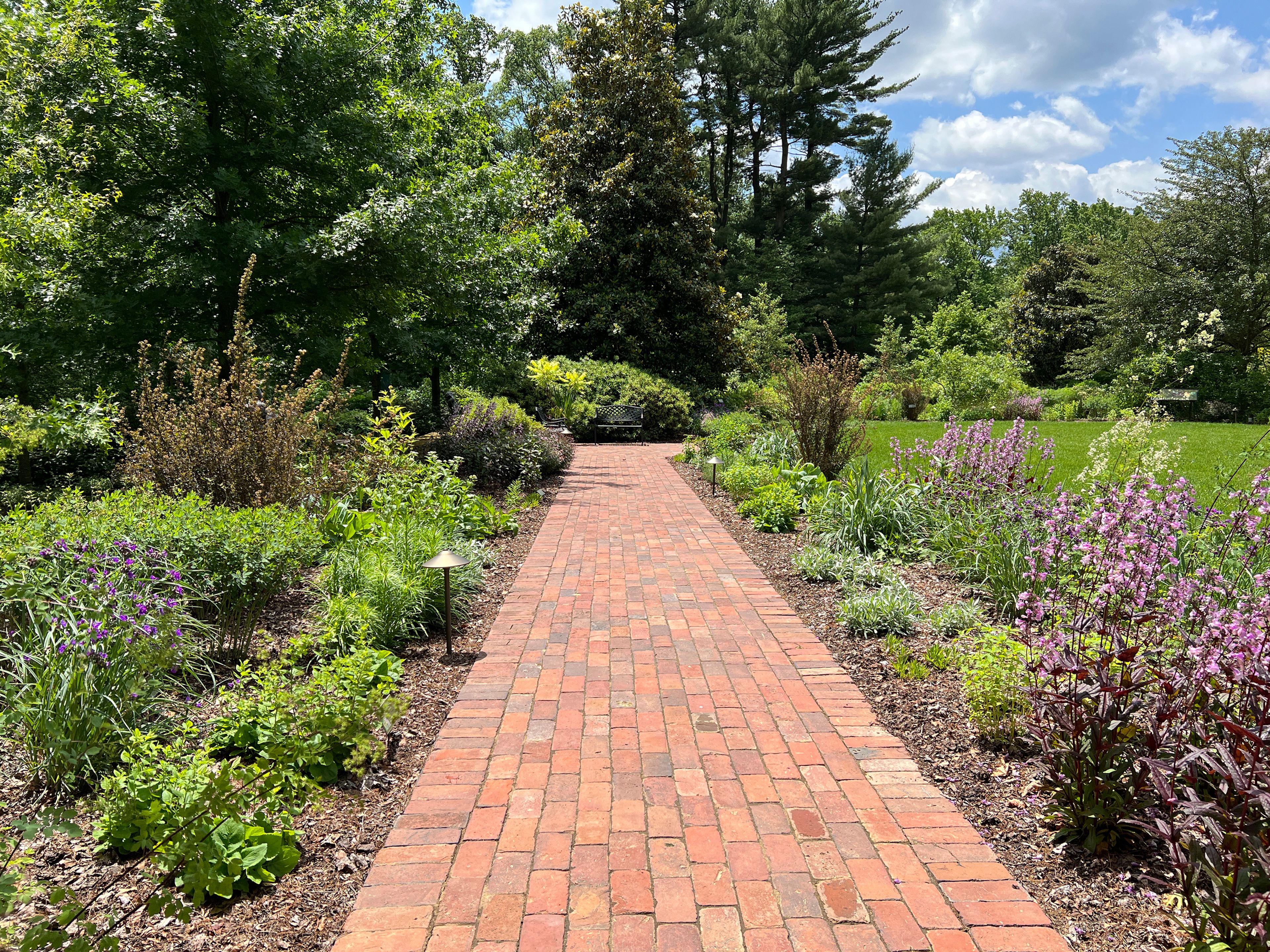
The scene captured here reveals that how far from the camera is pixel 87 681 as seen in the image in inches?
103

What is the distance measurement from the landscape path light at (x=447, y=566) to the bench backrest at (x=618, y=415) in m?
12.0

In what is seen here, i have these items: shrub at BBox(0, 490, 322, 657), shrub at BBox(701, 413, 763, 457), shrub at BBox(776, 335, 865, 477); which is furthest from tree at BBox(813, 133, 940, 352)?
shrub at BBox(0, 490, 322, 657)

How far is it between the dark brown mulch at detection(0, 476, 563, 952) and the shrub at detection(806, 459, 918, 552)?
360 cm

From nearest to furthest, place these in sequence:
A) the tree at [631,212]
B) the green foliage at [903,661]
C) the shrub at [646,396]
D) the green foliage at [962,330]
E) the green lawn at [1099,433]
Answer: the green foliage at [903,661]
the green lawn at [1099,433]
the shrub at [646,396]
the tree at [631,212]
the green foliage at [962,330]

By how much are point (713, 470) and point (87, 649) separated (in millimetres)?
6988

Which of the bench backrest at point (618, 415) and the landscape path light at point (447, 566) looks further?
the bench backrest at point (618, 415)

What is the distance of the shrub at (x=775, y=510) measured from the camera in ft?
22.8

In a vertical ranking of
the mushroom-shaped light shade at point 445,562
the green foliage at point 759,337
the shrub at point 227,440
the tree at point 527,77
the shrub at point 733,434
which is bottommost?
the mushroom-shaped light shade at point 445,562

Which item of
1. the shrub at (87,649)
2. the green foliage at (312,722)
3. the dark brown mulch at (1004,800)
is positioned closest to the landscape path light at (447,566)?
the green foliage at (312,722)

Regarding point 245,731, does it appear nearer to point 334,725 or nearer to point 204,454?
point 334,725

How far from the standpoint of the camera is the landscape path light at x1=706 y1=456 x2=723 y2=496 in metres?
8.66

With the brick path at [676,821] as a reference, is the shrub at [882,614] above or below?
above

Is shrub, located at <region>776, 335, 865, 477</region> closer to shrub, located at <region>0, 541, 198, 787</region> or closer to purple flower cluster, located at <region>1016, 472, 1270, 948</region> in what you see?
purple flower cluster, located at <region>1016, 472, 1270, 948</region>

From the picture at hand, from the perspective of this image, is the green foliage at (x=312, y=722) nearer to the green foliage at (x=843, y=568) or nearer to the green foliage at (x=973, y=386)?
the green foliage at (x=843, y=568)
